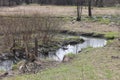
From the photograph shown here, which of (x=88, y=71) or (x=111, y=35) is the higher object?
(x=111, y=35)

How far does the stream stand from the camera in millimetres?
16641

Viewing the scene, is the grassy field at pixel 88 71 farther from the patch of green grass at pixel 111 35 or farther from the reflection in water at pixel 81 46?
the patch of green grass at pixel 111 35

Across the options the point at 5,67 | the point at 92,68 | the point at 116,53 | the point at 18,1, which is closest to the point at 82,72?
the point at 92,68

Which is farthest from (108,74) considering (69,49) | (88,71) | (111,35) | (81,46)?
(111,35)

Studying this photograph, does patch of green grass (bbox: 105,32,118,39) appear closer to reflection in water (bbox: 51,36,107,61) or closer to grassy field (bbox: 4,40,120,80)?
reflection in water (bbox: 51,36,107,61)

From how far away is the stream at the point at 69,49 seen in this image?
54.6 ft

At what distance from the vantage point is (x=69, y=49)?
21.0 metres

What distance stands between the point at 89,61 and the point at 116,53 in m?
2.22

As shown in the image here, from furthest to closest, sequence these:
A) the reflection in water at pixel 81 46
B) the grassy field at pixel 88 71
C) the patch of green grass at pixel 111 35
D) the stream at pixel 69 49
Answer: the patch of green grass at pixel 111 35 < the reflection in water at pixel 81 46 < the stream at pixel 69 49 < the grassy field at pixel 88 71

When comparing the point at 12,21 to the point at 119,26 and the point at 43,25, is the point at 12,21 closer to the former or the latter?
the point at 43,25

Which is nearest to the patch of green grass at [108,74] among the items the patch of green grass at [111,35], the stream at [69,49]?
the stream at [69,49]

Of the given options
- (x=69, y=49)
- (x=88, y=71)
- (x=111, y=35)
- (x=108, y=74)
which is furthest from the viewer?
(x=111, y=35)

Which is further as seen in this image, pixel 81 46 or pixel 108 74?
pixel 81 46

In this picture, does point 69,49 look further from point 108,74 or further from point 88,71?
point 108,74
